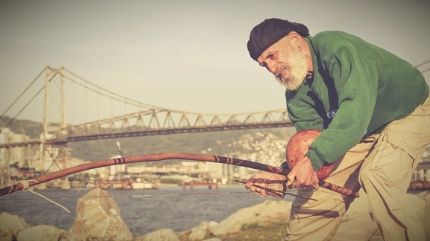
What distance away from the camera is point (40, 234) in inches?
314

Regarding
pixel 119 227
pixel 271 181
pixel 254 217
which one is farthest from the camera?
pixel 254 217

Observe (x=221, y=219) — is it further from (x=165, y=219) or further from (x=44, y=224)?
(x=44, y=224)

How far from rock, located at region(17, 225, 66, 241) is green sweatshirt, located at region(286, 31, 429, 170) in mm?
4267

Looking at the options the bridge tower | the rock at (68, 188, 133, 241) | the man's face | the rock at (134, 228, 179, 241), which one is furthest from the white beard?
the bridge tower

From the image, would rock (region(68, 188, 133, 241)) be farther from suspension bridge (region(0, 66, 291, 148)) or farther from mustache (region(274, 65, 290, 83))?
mustache (region(274, 65, 290, 83))

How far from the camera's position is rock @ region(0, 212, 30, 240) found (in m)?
7.86

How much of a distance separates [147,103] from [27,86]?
212 centimetres

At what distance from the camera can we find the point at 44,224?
804cm

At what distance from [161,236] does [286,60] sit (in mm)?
3927

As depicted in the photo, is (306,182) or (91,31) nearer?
(306,182)

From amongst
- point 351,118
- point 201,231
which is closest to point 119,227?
point 201,231

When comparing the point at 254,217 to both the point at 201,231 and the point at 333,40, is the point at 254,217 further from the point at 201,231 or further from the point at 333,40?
the point at 333,40

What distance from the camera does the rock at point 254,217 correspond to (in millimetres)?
8586

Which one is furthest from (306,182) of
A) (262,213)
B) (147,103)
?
(147,103)
